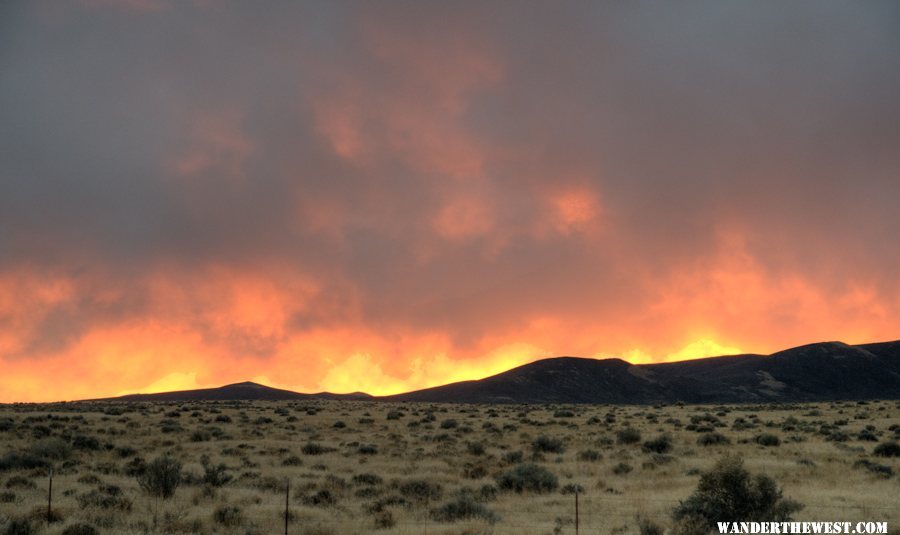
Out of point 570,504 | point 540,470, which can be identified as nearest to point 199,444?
point 540,470

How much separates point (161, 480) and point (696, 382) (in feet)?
573

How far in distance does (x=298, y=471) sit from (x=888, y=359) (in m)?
197

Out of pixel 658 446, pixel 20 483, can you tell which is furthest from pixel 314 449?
pixel 658 446

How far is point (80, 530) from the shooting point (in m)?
16.0

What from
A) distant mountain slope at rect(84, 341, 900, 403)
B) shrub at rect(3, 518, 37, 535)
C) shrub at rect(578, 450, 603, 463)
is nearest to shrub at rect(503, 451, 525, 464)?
shrub at rect(578, 450, 603, 463)

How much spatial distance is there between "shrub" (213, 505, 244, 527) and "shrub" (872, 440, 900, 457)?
28452 millimetres

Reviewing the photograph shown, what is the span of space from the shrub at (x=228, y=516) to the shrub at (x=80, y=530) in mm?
3080

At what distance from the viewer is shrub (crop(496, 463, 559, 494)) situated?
77.9 feet

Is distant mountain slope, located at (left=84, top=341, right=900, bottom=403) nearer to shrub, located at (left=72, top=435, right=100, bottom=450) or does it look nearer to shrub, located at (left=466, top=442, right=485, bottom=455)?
shrub, located at (left=466, top=442, right=485, bottom=455)

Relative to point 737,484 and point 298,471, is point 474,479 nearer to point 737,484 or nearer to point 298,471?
point 298,471

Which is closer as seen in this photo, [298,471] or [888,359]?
[298,471]

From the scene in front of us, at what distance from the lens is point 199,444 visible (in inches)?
1489

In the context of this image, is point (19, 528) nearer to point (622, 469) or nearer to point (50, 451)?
point (50, 451)

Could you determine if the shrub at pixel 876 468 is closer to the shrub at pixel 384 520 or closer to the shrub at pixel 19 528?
the shrub at pixel 384 520
